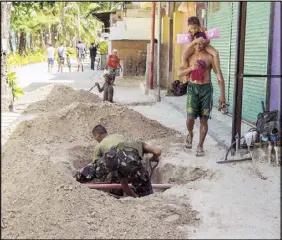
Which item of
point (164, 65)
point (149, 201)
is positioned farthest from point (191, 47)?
point (164, 65)

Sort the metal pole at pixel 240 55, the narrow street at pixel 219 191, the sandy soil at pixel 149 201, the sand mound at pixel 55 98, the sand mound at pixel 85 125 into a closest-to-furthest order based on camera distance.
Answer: the sandy soil at pixel 149 201, the narrow street at pixel 219 191, the metal pole at pixel 240 55, the sand mound at pixel 85 125, the sand mound at pixel 55 98

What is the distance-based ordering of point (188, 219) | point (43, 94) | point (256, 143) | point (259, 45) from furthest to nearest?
point (43, 94)
point (259, 45)
point (256, 143)
point (188, 219)

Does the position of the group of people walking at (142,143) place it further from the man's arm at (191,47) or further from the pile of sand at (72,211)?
the pile of sand at (72,211)

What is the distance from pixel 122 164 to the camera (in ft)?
16.7

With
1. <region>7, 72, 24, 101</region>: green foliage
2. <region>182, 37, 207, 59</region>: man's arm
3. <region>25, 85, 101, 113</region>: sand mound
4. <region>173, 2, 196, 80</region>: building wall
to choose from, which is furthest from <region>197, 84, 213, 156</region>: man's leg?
<region>173, 2, 196, 80</region>: building wall

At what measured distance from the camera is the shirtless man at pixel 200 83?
6.38 meters

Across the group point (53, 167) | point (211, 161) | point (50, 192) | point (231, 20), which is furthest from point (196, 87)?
point (231, 20)

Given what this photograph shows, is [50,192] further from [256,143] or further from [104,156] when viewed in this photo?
[256,143]

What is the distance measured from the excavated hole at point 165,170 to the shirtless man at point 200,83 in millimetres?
519

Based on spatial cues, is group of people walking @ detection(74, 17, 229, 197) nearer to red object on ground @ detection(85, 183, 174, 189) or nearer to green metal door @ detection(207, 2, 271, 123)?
red object on ground @ detection(85, 183, 174, 189)

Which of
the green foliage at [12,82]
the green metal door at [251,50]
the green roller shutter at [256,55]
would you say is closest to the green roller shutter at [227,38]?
the green metal door at [251,50]

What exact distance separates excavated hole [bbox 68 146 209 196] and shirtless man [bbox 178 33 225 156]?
52cm

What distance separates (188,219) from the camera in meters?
4.27

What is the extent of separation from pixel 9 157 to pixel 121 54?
1844 centimetres
